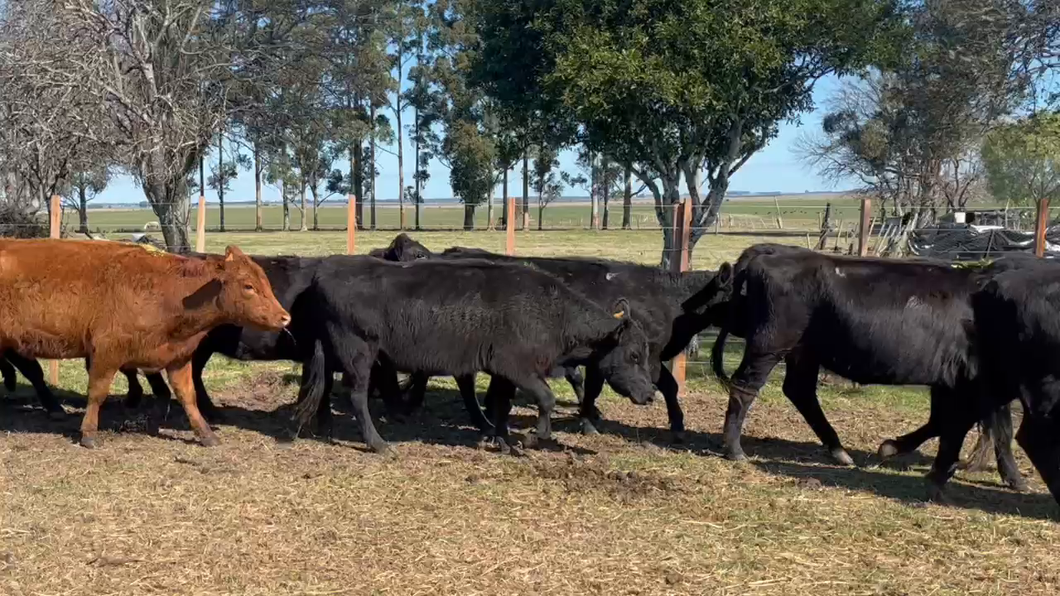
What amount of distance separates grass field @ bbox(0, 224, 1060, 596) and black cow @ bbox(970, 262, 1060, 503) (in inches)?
17.0

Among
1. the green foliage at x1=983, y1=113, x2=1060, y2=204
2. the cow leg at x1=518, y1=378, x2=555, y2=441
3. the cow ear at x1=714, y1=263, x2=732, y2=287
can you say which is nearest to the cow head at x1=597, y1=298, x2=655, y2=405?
the cow leg at x1=518, y1=378, x2=555, y2=441

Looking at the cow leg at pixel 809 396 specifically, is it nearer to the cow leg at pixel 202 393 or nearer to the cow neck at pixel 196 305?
the cow neck at pixel 196 305

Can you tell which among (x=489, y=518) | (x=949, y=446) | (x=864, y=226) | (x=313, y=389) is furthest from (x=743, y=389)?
(x=864, y=226)

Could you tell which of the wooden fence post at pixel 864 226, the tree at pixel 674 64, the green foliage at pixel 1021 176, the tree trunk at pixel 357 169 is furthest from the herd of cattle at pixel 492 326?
the tree trunk at pixel 357 169

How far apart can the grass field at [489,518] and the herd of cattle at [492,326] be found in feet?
1.17

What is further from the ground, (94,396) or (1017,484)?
(94,396)

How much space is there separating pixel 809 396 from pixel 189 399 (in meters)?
4.75

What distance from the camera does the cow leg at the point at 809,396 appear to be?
728 centimetres

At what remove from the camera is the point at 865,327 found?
6.68 meters

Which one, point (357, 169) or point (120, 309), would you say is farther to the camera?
point (357, 169)

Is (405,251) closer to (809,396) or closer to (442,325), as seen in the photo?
(442,325)

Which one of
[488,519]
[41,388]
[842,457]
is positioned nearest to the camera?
[488,519]

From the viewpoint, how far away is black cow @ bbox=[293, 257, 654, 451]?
23.5ft

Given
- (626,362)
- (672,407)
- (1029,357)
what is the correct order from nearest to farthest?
(1029,357) < (626,362) < (672,407)
